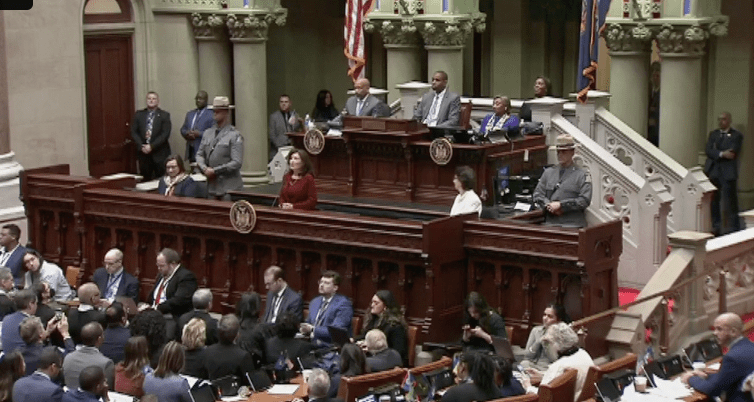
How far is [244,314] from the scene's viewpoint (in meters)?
13.5

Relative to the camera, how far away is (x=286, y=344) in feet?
41.2

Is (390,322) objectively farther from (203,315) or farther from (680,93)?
(680,93)

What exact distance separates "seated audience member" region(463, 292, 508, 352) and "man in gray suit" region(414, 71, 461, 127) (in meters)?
5.19

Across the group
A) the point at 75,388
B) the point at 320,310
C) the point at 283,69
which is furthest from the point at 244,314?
the point at 283,69

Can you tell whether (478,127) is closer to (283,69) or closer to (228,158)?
(228,158)

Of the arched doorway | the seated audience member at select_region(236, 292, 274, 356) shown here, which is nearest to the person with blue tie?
the arched doorway

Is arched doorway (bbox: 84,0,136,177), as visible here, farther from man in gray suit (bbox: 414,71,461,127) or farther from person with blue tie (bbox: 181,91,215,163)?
man in gray suit (bbox: 414,71,461,127)

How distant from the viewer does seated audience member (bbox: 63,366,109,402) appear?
10.4m

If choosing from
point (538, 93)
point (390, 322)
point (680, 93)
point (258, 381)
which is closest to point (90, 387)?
point (258, 381)

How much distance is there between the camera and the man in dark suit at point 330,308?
13.4 metres

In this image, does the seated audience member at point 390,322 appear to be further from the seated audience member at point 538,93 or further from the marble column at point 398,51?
the marble column at point 398,51

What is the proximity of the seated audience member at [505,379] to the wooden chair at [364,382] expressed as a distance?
0.72 m

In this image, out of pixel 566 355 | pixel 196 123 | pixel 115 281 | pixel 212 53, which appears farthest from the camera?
pixel 212 53

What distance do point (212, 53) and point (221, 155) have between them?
6.20 metres
